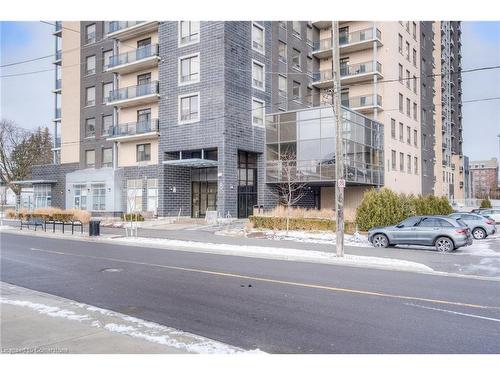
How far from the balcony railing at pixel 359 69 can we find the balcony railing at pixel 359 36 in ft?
7.55

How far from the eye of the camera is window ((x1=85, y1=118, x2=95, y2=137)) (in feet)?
140

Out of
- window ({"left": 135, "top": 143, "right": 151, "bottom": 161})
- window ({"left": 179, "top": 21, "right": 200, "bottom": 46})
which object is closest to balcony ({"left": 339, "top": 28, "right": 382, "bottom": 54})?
window ({"left": 179, "top": 21, "right": 200, "bottom": 46})

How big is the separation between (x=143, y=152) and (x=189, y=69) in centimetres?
885

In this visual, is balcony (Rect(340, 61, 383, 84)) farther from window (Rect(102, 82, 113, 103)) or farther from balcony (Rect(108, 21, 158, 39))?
window (Rect(102, 82, 113, 103))

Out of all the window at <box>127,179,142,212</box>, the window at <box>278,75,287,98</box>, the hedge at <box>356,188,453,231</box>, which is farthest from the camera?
the window at <box>278,75,287,98</box>

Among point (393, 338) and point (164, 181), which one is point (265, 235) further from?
point (393, 338)

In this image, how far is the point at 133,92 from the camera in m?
38.2

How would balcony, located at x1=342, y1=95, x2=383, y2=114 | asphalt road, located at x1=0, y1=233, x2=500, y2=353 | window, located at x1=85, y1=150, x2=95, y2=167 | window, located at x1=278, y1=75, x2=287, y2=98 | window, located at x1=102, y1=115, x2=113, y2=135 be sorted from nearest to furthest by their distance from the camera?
asphalt road, located at x1=0, y1=233, x2=500, y2=353 → window, located at x1=278, y1=75, x2=287, y2=98 → balcony, located at x1=342, y1=95, x2=383, y2=114 → window, located at x1=102, y1=115, x2=113, y2=135 → window, located at x1=85, y1=150, x2=95, y2=167

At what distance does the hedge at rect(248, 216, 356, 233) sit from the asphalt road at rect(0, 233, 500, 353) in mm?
10464

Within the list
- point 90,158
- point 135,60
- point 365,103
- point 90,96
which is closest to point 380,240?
point 365,103

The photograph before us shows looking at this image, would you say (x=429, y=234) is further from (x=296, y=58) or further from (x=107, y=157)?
(x=107, y=157)

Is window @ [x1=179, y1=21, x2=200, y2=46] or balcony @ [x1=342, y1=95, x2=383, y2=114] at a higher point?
window @ [x1=179, y1=21, x2=200, y2=46]

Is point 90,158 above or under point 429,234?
above

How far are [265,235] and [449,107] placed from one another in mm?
64197
